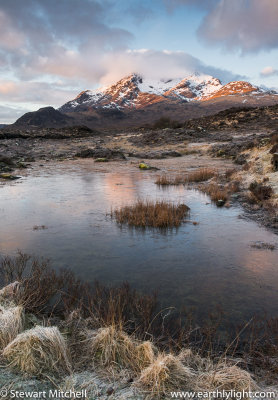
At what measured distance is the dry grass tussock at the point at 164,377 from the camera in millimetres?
3020

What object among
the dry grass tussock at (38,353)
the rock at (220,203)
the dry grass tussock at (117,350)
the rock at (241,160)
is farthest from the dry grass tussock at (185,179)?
the dry grass tussock at (38,353)

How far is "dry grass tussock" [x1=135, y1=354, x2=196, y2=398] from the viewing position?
3020 millimetres

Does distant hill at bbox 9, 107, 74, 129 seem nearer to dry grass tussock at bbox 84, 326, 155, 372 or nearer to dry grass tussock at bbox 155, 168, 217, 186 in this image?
dry grass tussock at bbox 155, 168, 217, 186

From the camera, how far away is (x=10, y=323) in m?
3.83

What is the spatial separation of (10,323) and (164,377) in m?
2.15

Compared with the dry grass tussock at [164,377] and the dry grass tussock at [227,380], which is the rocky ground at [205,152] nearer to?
the dry grass tussock at [227,380]

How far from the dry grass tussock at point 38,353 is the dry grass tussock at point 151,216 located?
20.8 feet

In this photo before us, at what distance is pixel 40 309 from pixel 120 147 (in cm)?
4059

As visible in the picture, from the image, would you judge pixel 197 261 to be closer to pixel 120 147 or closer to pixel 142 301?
pixel 142 301

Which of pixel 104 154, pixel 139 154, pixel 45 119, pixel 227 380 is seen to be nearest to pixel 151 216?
pixel 227 380

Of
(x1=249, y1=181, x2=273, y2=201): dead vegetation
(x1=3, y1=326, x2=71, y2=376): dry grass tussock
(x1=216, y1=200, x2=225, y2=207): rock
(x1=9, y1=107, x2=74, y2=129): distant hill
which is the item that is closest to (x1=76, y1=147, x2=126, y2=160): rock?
(x1=249, y1=181, x2=273, y2=201): dead vegetation

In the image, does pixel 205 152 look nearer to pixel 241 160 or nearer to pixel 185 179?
pixel 241 160

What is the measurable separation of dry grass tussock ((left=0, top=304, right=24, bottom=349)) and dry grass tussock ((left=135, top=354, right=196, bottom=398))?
1731mm

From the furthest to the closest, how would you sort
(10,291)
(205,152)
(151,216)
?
1. (205,152)
2. (151,216)
3. (10,291)
